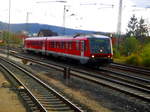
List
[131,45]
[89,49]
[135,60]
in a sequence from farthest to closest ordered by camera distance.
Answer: [131,45]
[135,60]
[89,49]

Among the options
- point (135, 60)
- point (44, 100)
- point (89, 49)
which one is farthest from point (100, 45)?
point (44, 100)

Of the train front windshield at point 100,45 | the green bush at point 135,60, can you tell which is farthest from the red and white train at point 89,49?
the green bush at point 135,60

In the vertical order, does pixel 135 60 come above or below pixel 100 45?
below

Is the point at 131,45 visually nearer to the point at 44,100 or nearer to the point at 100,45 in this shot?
the point at 100,45

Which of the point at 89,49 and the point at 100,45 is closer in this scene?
the point at 89,49

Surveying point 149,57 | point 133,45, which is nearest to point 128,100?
point 149,57

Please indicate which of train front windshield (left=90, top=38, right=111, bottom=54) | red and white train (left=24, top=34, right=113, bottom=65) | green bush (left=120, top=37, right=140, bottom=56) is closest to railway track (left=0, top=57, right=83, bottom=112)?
red and white train (left=24, top=34, right=113, bottom=65)

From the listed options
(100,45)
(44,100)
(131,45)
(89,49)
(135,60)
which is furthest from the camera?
(131,45)

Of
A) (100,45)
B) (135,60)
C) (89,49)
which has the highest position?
(100,45)

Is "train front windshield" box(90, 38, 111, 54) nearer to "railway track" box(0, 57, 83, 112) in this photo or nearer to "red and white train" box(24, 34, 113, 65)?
"red and white train" box(24, 34, 113, 65)

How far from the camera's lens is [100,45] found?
89.8ft

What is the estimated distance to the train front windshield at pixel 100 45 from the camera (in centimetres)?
2701

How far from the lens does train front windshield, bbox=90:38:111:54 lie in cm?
2701

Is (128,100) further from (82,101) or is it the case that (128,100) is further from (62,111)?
(62,111)
